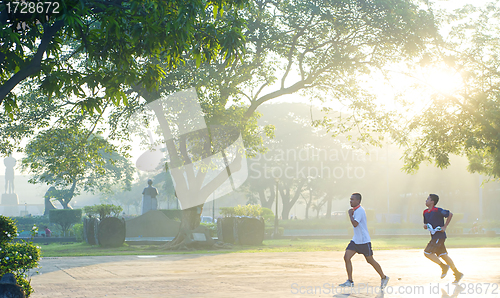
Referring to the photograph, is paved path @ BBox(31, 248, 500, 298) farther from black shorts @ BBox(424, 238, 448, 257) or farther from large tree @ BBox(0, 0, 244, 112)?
large tree @ BBox(0, 0, 244, 112)

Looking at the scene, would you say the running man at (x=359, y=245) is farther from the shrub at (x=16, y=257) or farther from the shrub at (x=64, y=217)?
the shrub at (x=64, y=217)

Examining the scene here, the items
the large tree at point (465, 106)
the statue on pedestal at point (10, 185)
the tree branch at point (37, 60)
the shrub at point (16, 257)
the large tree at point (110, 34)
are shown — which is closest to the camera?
the large tree at point (110, 34)

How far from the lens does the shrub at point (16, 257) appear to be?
253 inches

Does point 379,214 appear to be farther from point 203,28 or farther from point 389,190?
point 203,28

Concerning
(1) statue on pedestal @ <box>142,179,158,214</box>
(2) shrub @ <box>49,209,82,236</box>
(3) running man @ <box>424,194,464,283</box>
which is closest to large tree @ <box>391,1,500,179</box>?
(3) running man @ <box>424,194,464,283</box>

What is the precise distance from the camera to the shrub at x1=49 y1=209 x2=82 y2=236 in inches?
1521

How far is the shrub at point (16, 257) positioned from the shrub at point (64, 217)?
3399 cm

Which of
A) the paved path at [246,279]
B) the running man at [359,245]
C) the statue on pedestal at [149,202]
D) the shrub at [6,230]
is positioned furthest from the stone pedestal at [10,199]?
the running man at [359,245]

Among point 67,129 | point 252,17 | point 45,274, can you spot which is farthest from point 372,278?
point 67,129

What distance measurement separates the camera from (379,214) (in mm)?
73562

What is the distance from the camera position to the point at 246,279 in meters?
9.55

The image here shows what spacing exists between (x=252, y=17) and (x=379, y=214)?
60440 millimetres

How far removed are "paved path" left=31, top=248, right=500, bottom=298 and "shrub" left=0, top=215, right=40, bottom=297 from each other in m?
1.21

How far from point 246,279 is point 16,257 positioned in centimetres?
456
